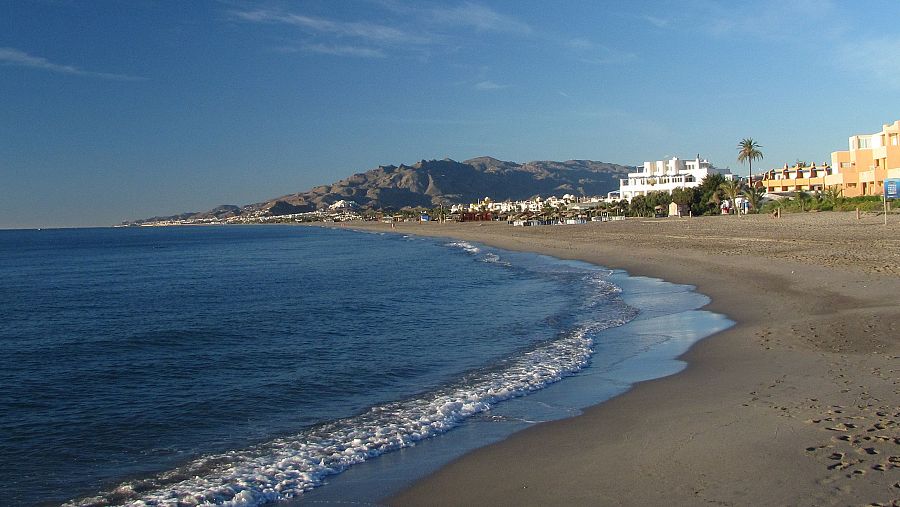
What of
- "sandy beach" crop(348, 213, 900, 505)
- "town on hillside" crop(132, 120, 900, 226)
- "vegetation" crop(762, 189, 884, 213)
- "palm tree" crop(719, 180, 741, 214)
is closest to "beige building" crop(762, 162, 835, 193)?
"town on hillside" crop(132, 120, 900, 226)

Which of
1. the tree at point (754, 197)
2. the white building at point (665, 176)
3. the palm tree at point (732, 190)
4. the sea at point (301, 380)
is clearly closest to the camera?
the sea at point (301, 380)

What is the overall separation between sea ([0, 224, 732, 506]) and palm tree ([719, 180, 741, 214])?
56.0 meters

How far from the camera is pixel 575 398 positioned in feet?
32.4

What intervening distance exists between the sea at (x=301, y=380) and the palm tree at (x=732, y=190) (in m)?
56.0

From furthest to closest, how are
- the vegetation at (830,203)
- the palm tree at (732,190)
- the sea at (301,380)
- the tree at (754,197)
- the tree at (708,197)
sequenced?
the tree at (708,197) → the palm tree at (732,190) → the tree at (754,197) → the vegetation at (830,203) → the sea at (301,380)

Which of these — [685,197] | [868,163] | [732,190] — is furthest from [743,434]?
[685,197]

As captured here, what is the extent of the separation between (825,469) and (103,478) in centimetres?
698

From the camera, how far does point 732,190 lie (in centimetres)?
7644

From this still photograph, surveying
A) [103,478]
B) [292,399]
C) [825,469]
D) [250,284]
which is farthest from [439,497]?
[250,284]

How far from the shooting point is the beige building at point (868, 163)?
55.1 metres

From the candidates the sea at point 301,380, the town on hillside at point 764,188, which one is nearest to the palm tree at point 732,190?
the town on hillside at point 764,188

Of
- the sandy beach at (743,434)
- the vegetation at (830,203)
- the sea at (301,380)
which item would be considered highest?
the vegetation at (830,203)

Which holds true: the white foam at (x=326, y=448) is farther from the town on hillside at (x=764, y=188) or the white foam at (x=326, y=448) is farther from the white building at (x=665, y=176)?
the white building at (x=665, y=176)

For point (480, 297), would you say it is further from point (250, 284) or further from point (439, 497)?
point (439, 497)
